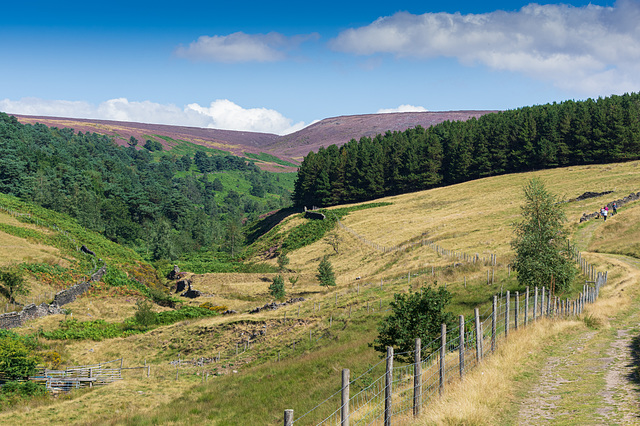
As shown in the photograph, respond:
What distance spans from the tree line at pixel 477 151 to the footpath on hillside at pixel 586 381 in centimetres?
9133

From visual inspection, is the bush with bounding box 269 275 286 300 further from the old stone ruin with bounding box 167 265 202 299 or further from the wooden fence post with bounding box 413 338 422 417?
the wooden fence post with bounding box 413 338 422 417

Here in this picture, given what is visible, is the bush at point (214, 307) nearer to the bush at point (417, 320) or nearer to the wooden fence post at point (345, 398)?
the bush at point (417, 320)

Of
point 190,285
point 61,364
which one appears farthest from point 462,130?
point 61,364

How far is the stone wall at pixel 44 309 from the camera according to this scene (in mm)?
44031

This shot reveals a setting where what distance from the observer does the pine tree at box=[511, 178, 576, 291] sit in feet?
99.7

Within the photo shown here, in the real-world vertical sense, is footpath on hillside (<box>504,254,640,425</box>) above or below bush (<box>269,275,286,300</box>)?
above

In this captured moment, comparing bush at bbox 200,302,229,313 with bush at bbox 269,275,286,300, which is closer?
bush at bbox 200,302,229,313

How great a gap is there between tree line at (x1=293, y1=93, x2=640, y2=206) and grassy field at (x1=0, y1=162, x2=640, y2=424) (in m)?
13.2

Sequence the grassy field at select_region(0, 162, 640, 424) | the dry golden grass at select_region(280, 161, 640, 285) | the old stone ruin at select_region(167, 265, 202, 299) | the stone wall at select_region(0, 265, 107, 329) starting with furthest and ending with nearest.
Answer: the old stone ruin at select_region(167, 265, 202, 299)
the dry golden grass at select_region(280, 161, 640, 285)
the stone wall at select_region(0, 265, 107, 329)
the grassy field at select_region(0, 162, 640, 424)

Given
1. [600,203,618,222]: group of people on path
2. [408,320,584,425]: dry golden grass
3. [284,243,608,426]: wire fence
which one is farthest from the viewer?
[600,203,618,222]: group of people on path

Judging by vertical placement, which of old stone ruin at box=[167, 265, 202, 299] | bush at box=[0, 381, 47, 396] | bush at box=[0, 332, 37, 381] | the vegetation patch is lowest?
old stone ruin at box=[167, 265, 202, 299]

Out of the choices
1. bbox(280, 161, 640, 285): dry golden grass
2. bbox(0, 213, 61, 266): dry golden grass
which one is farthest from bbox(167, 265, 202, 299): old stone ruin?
bbox(280, 161, 640, 285): dry golden grass

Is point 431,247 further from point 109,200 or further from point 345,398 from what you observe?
point 109,200

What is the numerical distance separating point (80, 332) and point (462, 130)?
336 feet
